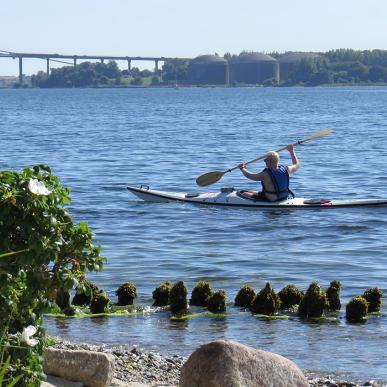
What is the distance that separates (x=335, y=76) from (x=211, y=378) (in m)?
190

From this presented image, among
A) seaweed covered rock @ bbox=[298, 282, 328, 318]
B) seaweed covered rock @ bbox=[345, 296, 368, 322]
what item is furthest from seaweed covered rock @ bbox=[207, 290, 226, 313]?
seaweed covered rock @ bbox=[345, 296, 368, 322]

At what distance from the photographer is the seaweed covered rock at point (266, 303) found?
11.6 meters

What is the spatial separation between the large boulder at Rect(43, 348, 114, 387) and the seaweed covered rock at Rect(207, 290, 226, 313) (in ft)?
14.1

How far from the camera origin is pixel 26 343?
5.92 metres

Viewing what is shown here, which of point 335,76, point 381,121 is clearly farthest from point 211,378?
point 335,76

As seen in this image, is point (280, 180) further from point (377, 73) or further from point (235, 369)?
point (377, 73)

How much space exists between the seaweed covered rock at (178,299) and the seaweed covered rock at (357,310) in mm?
1686

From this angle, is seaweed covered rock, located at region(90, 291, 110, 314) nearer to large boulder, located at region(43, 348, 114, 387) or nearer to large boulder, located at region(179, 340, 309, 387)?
large boulder, located at region(43, 348, 114, 387)

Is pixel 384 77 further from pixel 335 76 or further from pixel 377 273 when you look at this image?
pixel 377 273

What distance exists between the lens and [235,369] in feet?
22.8

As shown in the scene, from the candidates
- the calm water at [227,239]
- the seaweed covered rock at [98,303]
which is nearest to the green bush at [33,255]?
the calm water at [227,239]

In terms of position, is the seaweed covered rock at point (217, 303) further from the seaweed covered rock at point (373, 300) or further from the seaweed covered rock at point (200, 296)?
the seaweed covered rock at point (373, 300)

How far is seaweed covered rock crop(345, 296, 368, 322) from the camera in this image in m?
11.4

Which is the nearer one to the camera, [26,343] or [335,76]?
[26,343]
